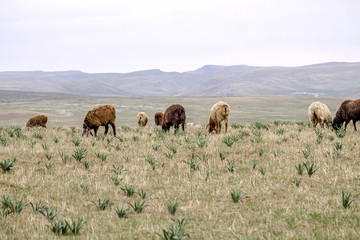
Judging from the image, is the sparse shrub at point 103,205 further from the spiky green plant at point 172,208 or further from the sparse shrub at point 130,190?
the spiky green plant at point 172,208

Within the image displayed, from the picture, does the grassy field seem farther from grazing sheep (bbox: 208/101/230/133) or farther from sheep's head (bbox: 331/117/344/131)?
grazing sheep (bbox: 208/101/230/133)

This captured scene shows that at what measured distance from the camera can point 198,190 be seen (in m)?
6.99

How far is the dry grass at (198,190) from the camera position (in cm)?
504

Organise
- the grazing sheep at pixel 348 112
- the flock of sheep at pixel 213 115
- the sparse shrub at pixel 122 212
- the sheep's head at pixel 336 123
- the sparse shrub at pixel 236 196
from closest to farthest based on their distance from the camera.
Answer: the sparse shrub at pixel 122 212
the sparse shrub at pixel 236 196
the flock of sheep at pixel 213 115
the grazing sheep at pixel 348 112
the sheep's head at pixel 336 123

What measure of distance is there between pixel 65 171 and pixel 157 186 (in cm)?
241

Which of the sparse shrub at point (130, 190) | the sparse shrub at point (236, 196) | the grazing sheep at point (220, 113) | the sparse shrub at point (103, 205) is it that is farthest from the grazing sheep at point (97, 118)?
the sparse shrub at point (236, 196)

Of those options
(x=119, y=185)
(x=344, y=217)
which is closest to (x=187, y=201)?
(x=119, y=185)

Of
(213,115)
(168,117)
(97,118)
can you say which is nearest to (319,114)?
(213,115)

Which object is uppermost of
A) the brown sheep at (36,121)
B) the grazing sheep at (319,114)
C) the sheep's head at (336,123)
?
the grazing sheep at (319,114)

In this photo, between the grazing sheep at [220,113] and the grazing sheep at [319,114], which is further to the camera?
the grazing sheep at [319,114]

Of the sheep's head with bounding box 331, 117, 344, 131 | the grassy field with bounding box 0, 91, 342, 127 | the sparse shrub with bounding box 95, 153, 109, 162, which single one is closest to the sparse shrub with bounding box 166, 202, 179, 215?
the sparse shrub with bounding box 95, 153, 109, 162

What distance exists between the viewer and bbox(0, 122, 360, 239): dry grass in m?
5.04

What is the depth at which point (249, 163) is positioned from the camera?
30.2 ft

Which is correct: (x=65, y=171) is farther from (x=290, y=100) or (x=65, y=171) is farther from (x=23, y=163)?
(x=290, y=100)
